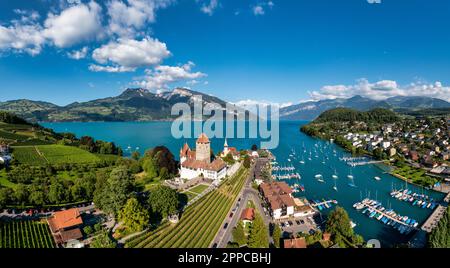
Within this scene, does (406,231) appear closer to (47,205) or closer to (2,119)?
(47,205)

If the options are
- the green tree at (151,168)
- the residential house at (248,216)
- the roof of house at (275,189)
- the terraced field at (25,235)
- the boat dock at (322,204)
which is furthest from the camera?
the green tree at (151,168)

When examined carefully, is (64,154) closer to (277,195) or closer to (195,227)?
(195,227)

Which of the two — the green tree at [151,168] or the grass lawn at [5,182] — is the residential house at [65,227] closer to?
the grass lawn at [5,182]

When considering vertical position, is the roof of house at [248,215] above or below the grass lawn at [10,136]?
below

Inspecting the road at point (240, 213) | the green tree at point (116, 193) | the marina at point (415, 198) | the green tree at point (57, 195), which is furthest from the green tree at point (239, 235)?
the marina at point (415, 198)

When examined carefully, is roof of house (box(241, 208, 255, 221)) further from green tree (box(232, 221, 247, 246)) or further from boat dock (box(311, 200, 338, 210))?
boat dock (box(311, 200, 338, 210))

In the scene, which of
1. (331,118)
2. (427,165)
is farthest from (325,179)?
(331,118)
